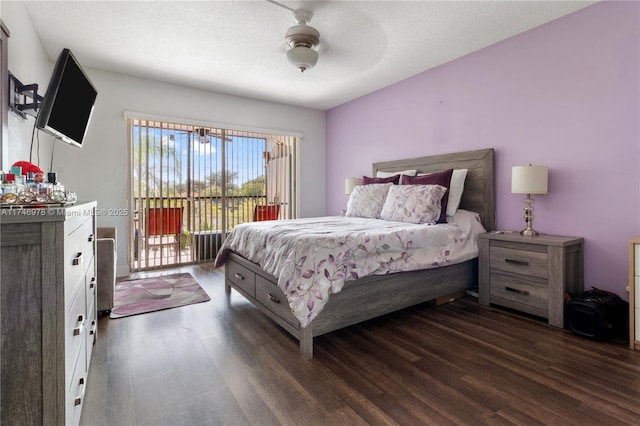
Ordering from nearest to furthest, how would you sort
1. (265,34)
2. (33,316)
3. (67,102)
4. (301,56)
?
1. (33,316)
2. (67,102)
3. (301,56)
4. (265,34)

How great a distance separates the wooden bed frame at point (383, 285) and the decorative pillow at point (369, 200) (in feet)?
1.94

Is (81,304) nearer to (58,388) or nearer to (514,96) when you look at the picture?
(58,388)

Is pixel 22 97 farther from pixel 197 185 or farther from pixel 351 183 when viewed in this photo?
pixel 351 183

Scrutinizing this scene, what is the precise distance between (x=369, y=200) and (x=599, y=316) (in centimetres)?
221

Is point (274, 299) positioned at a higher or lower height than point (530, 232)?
lower

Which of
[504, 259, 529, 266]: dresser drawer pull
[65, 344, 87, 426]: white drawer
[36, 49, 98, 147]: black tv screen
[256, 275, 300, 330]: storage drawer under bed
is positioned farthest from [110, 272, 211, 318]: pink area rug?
[504, 259, 529, 266]: dresser drawer pull

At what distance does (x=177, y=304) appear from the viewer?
2.90 m

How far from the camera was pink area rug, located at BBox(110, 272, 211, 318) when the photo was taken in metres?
2.79

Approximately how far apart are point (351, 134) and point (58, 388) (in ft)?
15.4

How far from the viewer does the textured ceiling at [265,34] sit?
8.30 ft

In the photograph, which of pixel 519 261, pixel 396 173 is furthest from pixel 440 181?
Result: pixel 519 261

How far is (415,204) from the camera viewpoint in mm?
3102

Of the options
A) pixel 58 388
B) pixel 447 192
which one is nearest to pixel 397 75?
pixel 447 192

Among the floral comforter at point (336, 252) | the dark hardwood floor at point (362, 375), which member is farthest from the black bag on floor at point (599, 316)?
the floral comforter at point (336, 252)
